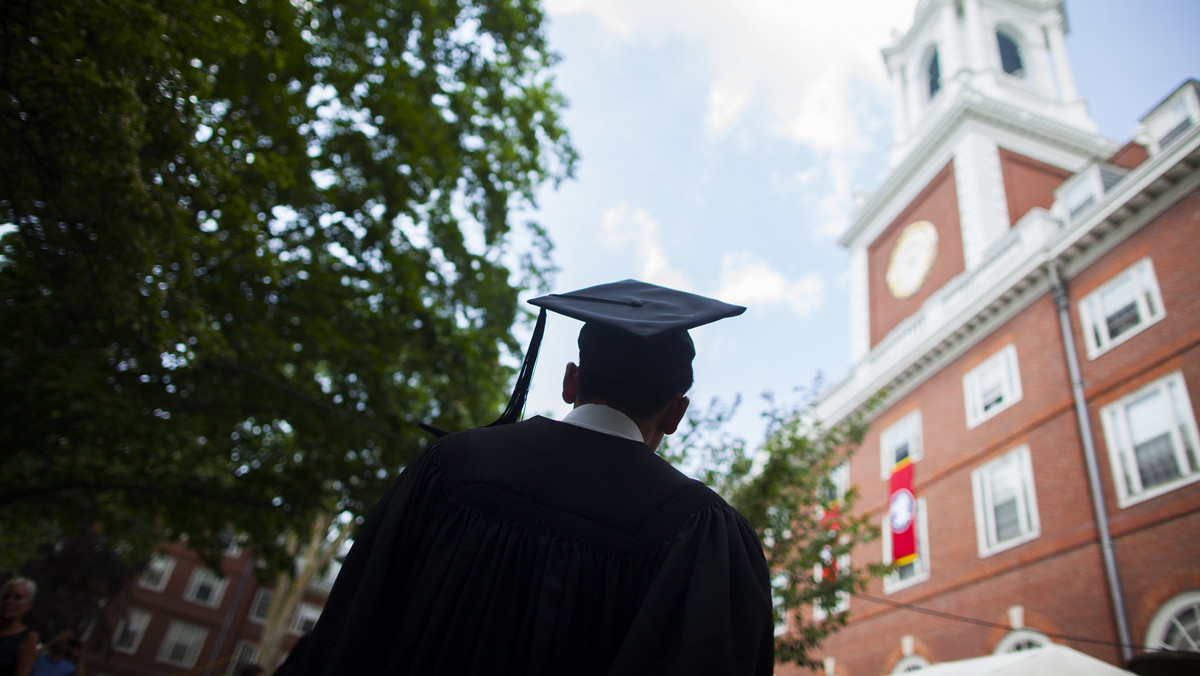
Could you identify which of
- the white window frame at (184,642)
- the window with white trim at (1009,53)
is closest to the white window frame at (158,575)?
the white window frame at (184,642)

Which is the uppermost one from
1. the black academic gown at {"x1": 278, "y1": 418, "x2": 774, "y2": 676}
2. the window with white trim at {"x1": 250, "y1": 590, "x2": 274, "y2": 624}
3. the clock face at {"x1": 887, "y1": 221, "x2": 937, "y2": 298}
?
the clock face at {"x1": 887, "y1": 221, "x2": 937, "y2": 298}

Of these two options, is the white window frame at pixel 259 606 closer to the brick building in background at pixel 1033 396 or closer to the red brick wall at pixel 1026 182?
the brick building in background at pixel 1033 396

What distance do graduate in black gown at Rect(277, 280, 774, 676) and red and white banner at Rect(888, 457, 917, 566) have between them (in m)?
15.2

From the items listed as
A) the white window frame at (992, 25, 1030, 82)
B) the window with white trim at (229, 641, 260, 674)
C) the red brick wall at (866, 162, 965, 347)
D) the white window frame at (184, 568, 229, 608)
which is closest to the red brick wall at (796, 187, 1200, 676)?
the red brick wall at (866, 162, 965, 347)

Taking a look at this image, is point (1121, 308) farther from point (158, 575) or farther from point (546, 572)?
point (158, 575)

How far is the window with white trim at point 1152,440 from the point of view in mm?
11336

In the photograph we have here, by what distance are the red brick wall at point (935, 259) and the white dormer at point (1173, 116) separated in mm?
5532

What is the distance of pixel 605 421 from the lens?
6.00 ft

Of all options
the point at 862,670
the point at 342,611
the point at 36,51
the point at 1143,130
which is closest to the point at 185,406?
the point at 36,51

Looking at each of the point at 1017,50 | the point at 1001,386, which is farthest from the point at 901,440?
the point at 1017,50

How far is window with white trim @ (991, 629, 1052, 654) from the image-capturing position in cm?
1260

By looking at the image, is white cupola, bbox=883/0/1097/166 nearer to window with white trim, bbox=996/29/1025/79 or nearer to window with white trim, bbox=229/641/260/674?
window with white trim, bbox=996/29/1025/79

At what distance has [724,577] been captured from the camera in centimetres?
154

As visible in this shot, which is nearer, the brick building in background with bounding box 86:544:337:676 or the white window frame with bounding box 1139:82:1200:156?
the white window frame with bounding box 1139:82:1200:156
